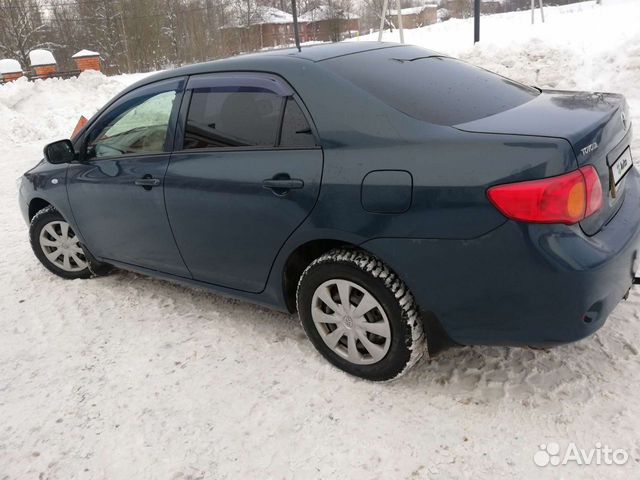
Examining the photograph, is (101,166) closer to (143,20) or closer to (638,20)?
(638,20)

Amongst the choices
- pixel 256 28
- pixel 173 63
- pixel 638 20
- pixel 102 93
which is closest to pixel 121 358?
pixel 638 20

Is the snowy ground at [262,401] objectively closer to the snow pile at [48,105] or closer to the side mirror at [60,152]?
the side mirror at [60,152]

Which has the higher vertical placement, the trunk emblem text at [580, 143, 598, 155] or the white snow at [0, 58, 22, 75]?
the white snow at [0, 58, 22, 75]

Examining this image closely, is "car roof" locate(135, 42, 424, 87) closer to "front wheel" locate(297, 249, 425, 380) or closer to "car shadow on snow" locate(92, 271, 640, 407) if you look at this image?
"front wheel" locate(297, 249, 425, 380)

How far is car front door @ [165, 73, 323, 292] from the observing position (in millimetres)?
2625

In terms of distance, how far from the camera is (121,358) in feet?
10.3

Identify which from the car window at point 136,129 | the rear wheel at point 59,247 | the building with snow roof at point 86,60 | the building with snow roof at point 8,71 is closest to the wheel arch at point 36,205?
the rear wheel at point 59,247

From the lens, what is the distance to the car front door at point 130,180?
3.27 meters

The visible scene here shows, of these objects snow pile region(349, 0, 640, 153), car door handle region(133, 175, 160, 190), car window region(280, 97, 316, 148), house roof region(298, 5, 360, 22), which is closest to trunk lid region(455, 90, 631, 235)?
car window region(280, 97, 316, 148)

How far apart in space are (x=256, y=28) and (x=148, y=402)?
52.4 meters

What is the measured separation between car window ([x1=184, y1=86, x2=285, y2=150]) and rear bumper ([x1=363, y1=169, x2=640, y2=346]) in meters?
0.89

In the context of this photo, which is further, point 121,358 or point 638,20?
point 638,20

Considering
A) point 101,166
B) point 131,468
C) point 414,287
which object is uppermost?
point 101,166

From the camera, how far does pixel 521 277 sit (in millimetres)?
2100
